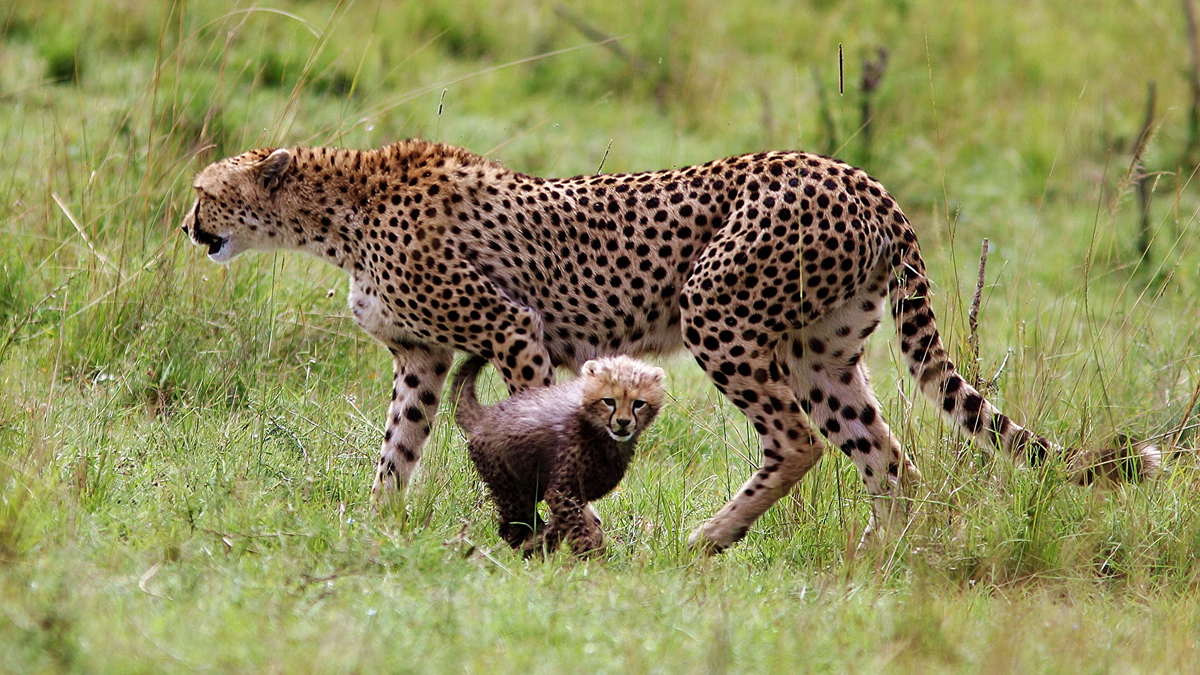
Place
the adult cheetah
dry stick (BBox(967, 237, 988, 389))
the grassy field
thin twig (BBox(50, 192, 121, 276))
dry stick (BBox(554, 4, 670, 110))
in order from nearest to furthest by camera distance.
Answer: the grassy field → the adult cheetah → dry stick (BBox(967, 237, 988, 389)) → thin twig (BBox(50, 192, 121, 276)) → dry stick (BBox(554, 4, 670, 110))

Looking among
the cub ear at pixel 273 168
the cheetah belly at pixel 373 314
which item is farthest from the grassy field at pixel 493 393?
the cub ear at pixel 273 168

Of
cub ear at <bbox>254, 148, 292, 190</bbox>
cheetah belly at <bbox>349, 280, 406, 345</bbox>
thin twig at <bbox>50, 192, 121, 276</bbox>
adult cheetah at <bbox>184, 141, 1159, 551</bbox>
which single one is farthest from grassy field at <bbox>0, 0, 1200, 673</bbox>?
cub ear at <bbox>254, 148, 292, 190</bbox>

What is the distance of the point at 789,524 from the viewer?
14.4ft

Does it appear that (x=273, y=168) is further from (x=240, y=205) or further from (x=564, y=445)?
(x=564, y=445)

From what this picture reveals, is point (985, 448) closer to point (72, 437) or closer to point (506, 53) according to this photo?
point (72, 437)

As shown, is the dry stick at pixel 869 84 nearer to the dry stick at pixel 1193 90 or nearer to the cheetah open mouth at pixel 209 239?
the dry stick at pixel 1193 90

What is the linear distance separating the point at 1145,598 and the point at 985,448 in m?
0.73

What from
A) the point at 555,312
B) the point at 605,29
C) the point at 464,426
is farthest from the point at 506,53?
the point at 464,426

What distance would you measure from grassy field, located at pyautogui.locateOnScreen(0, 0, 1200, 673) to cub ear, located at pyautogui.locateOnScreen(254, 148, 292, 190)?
2.02 ft

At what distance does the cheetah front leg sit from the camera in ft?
15.7

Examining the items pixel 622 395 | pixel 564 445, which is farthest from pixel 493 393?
pixel 622 395

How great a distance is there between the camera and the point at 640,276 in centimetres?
472

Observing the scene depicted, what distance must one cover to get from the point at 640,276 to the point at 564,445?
32.8 inches

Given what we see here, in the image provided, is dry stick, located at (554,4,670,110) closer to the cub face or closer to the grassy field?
the grassy field
